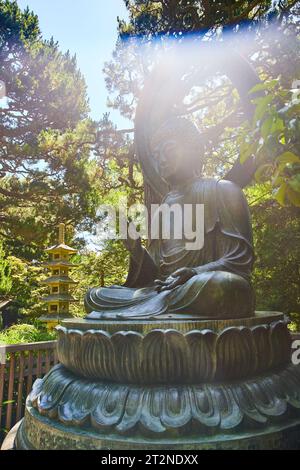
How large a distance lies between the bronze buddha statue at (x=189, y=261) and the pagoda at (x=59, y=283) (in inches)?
201

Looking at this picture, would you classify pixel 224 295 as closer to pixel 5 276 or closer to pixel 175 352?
pixel 175 352

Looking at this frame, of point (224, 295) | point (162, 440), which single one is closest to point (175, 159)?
point (224, 295)

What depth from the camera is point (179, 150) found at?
11.9ft

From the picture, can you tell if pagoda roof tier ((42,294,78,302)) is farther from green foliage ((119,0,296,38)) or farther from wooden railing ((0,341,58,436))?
green foliage ((119,0,296,38))

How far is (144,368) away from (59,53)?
341 inches

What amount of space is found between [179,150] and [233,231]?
1002 millimetres

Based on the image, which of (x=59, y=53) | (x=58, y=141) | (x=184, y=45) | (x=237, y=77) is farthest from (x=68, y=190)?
(x=237, y=77)

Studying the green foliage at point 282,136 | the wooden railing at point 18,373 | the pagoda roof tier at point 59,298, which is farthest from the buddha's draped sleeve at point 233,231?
the pagoda roof tier at point 59,298

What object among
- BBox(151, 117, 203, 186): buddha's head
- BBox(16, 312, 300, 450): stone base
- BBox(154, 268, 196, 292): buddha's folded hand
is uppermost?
BBox(151, 117, 203, 186): buddha's head

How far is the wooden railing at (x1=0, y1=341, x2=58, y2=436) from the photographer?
4.26 meters

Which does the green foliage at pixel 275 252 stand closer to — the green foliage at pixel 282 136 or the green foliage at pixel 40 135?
the green foliage at pixel 40 135

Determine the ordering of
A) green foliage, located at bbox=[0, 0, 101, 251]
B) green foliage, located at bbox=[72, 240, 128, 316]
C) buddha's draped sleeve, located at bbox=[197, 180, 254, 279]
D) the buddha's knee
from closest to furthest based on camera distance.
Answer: the buddha's knee, buddha's draped sleeve, located at bbox=[197, 180, 254, 279], green foliage, located at bbox=[0, 0, 101, 251], green foliage, located at bbox=[72, 240, 128, 316]

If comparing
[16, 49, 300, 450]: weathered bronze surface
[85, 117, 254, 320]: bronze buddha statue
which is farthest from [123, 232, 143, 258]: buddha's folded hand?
[16, 49, 300, 450]: weathered bronze surface

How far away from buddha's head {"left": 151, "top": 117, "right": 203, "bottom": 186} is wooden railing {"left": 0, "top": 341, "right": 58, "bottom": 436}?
2791 millimetres
